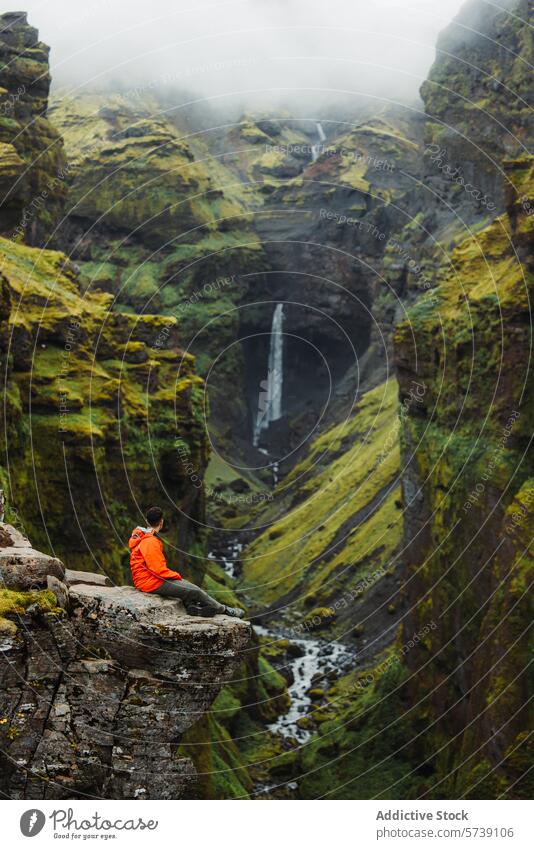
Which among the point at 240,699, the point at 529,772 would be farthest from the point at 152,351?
the point at 529,772

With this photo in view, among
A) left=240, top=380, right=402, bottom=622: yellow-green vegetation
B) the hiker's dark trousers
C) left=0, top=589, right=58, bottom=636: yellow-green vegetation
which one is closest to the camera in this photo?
left=0, top=589, right=58, bottom=636: yellow-green vegetation

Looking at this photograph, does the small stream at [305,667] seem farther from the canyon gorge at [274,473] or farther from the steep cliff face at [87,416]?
the steep cliff face at [87,416]

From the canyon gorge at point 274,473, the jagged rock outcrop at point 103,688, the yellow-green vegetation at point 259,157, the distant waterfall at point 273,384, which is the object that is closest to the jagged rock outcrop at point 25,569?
the canyon gorge at point 274,473

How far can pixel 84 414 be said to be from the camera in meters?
43.1

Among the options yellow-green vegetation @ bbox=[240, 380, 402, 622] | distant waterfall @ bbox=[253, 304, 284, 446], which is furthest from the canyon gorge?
distant waterfall @ bbox=[253, 304, 284, 446]

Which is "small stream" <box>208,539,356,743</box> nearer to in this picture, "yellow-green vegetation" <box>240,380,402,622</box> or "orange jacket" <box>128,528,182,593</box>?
"yellow-green vegetation" <box>240,380,402,622</box>

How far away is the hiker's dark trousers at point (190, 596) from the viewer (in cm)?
1897

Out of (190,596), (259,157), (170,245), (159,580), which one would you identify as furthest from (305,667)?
(259,157)

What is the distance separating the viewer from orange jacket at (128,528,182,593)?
1884 centimetres

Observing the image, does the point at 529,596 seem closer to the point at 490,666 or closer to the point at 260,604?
the point at 490,666

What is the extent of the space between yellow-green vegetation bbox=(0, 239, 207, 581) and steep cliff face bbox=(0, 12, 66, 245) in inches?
260

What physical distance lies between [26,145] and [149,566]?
199 ft

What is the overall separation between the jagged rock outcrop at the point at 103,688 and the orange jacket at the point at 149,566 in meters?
0.29

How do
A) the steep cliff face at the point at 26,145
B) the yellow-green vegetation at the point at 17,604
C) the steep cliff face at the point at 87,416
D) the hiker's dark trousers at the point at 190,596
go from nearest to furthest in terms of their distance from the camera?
the yellow-green vegetation at the point at 17,604 < the hiker's dark trousers at the point at 190,596 < the steep cliff face at the point at 87,416 < the steep cliff face at the point at 26,145
